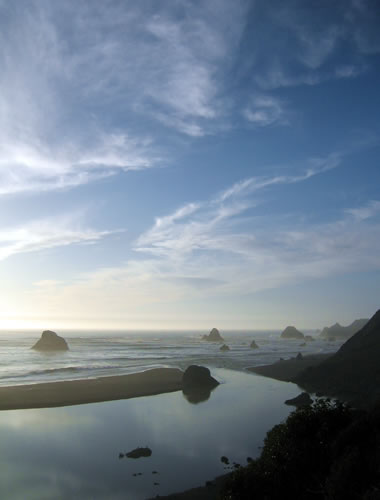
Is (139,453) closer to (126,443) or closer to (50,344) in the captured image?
(126,443)

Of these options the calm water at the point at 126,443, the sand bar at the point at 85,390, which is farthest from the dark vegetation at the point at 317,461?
the sand bar at the point at 85,390

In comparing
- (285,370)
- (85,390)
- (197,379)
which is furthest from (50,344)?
(285,370)

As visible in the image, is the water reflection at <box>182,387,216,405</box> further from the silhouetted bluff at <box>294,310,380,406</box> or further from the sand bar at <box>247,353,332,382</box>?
the sand bar at <box>247,353,332,382</box>

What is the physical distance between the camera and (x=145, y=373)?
64188 millimetres

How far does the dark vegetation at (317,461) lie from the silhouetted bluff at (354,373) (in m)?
23.2

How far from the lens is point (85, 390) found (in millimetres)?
48312

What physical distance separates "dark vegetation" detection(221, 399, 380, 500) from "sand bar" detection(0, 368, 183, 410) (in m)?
32.8

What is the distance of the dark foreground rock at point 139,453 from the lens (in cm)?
2552

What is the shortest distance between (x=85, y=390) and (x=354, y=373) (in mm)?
38170

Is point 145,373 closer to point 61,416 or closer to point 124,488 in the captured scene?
point 61,416

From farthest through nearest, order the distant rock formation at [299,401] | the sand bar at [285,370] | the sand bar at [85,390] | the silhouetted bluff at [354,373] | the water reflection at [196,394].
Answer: the sand bar at [285,370] < the water reflection at [196,394] < the sand bar at [85,390] < the silhouetted bluff at [354,373] < the distant rock formation at [299,401]

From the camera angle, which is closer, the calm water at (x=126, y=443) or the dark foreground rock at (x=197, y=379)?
the calm water at (x=126, y=443)

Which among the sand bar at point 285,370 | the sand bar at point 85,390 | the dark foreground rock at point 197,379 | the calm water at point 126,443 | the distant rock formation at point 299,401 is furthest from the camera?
the sand bar at point 285,370

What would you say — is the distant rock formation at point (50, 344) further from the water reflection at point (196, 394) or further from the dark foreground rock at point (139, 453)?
the dark foreground rock at point (139, 453)
